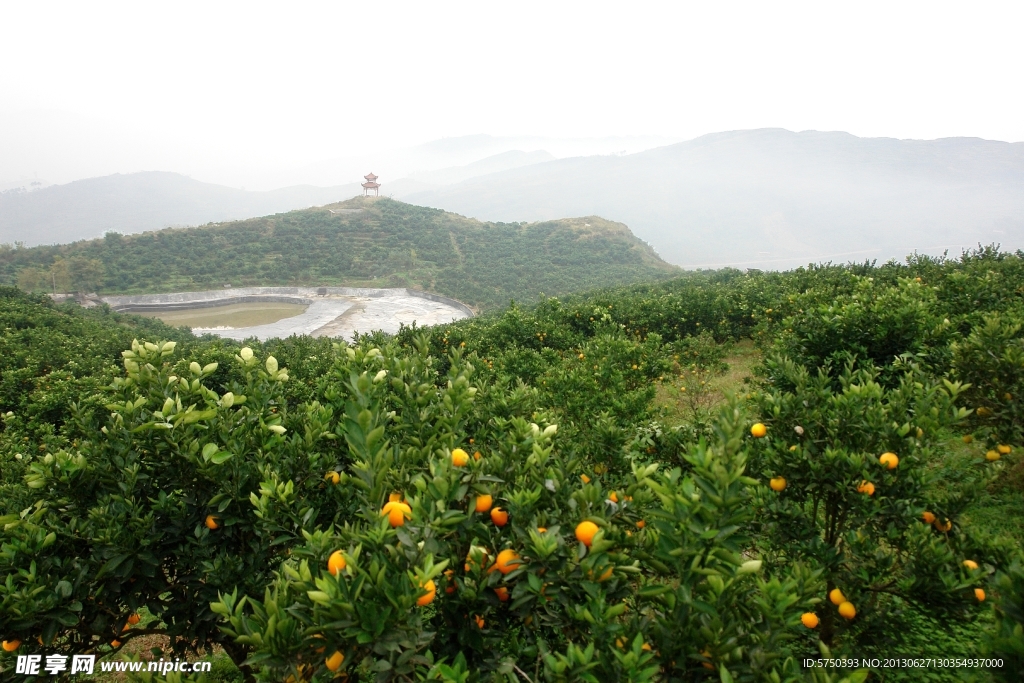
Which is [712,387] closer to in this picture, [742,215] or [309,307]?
[309,307]

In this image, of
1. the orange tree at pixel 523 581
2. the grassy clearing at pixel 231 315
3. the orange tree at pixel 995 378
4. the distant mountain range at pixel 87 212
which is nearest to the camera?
the orange tree at pixel 523 581

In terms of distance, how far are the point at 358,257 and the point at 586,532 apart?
44.1 metres

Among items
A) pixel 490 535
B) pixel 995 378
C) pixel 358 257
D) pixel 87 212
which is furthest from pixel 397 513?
pixel 87 212

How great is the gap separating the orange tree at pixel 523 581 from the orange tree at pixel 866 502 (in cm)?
58

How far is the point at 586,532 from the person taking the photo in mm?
1594

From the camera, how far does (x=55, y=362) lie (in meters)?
8.88

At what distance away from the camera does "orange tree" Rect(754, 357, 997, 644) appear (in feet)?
6.20

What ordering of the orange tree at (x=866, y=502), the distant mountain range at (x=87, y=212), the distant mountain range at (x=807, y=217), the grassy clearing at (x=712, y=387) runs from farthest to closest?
the distant mountain range at (x=807, y=217) → the distant mountain range at (x=87, y=212) → the grassy clearing at (x=712, y=387) → the orange tree at (x=866, y=502)

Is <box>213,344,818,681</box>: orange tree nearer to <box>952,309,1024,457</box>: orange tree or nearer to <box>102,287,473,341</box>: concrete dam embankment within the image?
<box>952,309,1024,457</box>: orange tree

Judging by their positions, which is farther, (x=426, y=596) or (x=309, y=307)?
(x=309, y=307)

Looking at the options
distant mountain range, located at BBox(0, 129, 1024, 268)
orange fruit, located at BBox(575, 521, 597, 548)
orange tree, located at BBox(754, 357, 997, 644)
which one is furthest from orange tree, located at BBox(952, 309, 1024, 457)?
distant mountain range, located at BBox(0, 129, 1024, 268)

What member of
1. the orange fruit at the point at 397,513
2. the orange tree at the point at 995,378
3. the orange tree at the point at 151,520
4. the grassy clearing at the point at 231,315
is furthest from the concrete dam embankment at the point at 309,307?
the orange fruit at the point at 397,513

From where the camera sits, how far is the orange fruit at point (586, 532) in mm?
1586

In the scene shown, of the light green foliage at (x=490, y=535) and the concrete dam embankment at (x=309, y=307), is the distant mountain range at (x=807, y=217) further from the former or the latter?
the light green foliage at (x=490, y=535)
